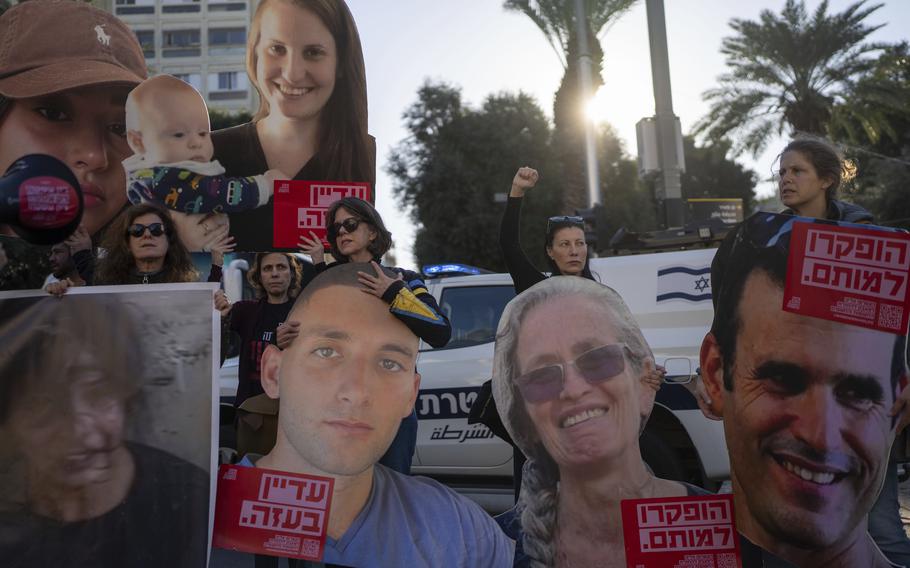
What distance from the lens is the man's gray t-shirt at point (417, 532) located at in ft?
8.87

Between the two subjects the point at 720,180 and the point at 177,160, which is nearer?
the point at 177,160

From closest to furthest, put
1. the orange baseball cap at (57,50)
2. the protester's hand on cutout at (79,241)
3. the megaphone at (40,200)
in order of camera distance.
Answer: the megaphone at (40,200) → the protester's hand on cutout at (79,241) → the orange baseball cap at (57,50)

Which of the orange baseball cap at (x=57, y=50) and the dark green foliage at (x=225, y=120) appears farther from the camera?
the dark green foliage at (x=225, y=120)

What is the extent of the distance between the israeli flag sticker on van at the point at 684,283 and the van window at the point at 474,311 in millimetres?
1006

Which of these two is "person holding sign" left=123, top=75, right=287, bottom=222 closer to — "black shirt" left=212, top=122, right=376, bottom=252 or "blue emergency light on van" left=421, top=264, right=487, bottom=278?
"black shirt" left=212, top=122, right=376, bottom=252

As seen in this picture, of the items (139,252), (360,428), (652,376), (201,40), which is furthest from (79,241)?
(201,40)

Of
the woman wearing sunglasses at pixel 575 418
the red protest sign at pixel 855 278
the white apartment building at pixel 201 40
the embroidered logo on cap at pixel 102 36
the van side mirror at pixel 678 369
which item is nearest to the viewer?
the red protest sign at pixel 855 278

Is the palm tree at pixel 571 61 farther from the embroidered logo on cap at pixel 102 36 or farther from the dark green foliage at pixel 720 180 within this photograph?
the dark green foliage at pixel 720 180

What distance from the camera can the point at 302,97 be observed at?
3.34m

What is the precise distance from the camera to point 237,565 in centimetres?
421

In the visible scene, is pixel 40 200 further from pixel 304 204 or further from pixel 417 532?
pixel 417 532

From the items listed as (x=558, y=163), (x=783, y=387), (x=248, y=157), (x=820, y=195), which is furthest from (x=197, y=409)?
(x=558, y=163)

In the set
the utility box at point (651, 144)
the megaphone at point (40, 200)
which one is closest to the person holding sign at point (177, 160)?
the megaphone at point (40, 200)

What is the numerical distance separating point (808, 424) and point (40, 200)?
2.62m
